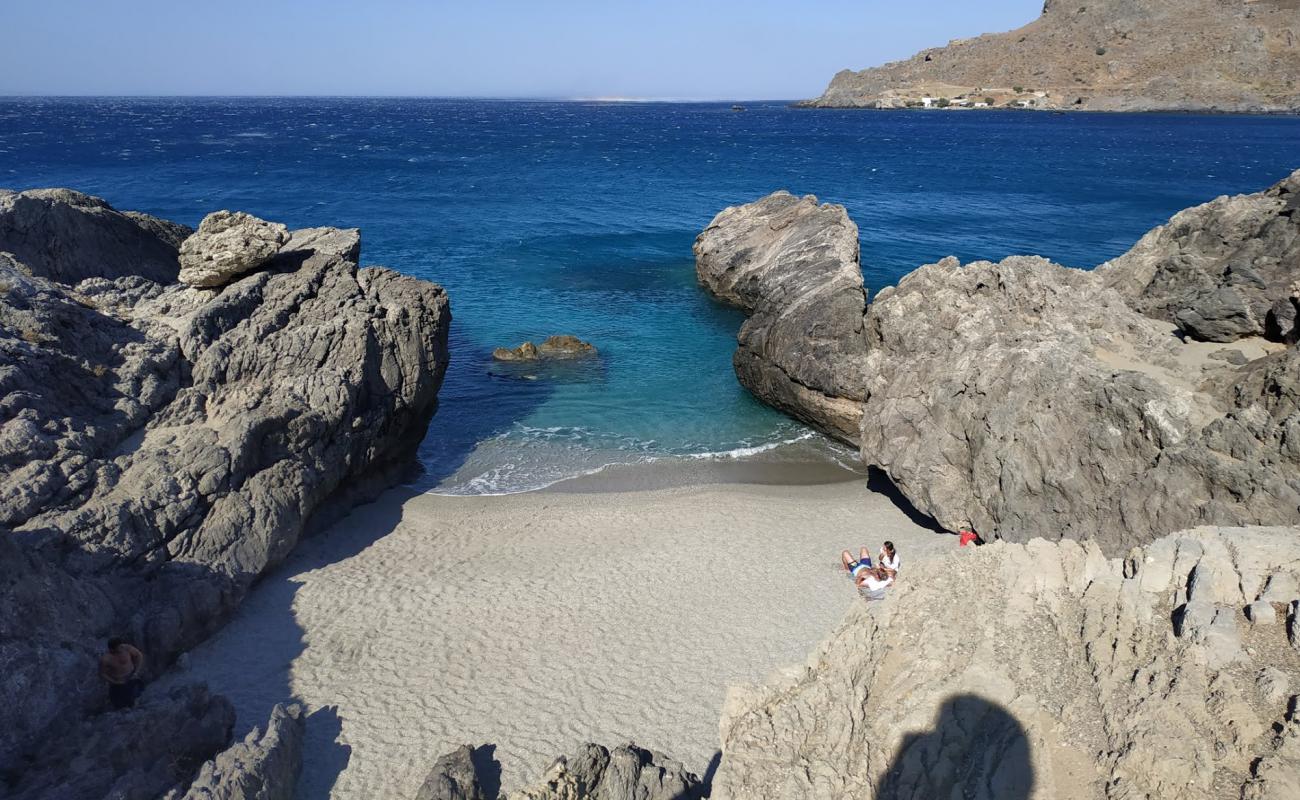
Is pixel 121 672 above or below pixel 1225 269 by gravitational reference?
below

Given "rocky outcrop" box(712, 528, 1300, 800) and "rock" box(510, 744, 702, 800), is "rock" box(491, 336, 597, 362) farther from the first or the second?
"rocky outcrop" box(712, 528, 1300, 800)

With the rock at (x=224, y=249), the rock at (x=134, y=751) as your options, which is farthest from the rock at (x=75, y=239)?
the rock at (x=134, y=751)

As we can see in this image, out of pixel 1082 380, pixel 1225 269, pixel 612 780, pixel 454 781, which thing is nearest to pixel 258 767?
pixel 454 781

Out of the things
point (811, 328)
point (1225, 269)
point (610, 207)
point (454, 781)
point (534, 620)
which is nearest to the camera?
point (454, 781)

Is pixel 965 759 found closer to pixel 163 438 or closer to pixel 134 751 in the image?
pixel 134 751

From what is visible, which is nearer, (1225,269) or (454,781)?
(454,781)

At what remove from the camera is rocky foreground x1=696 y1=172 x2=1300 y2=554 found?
12680mm

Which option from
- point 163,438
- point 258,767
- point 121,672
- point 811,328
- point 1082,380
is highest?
point 1082,380

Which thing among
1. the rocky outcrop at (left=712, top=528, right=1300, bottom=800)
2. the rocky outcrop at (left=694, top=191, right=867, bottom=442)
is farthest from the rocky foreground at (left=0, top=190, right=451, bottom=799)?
the rocky outcrop at (left=694, top=191, right=867, bottom=442)

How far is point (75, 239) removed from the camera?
16672mm

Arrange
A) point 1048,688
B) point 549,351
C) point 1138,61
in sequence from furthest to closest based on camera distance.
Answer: point 1138,61 → point 549,351 → point 1048,688

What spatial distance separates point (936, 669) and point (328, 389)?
12.5 meters

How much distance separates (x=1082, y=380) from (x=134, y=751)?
1492cm

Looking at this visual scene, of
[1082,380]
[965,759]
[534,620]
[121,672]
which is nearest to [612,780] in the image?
[965,759]
